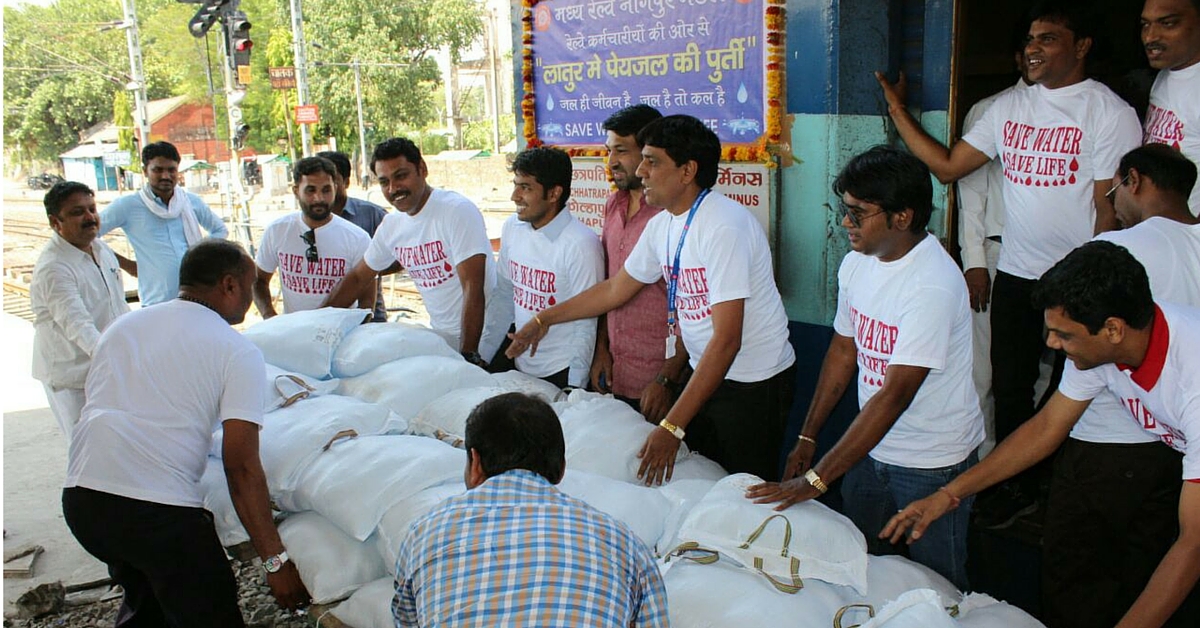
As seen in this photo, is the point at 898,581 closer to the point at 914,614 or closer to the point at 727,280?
the point at 914,614

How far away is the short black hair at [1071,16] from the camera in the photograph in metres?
2.86

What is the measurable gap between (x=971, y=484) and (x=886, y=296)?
52 cm

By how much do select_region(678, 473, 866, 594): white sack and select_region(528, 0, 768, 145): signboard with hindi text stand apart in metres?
1.97

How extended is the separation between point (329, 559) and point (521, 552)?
131cm

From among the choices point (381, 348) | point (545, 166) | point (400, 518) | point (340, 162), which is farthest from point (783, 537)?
point (340, 162)

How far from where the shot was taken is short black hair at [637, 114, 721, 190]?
2873 millimetres

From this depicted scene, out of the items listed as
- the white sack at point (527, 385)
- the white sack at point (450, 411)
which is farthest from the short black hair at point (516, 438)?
the white sack at point (527, 385)

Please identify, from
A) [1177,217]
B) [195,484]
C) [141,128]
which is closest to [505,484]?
[195,484]

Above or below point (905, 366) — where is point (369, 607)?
below

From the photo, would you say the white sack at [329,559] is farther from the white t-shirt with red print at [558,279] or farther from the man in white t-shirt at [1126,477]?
the man in white t-shirt at [1126,477]

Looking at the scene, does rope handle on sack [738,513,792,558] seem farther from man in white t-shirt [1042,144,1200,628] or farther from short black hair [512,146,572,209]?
short black hair [512,146,572,209]

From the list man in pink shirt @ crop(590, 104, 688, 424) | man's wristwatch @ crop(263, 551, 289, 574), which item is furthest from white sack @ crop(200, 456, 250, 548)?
man in pink shirt @ crop(590, 104, 688, 424)

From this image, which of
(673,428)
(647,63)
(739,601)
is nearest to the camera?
(739,601)

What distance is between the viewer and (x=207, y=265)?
2639 mm
